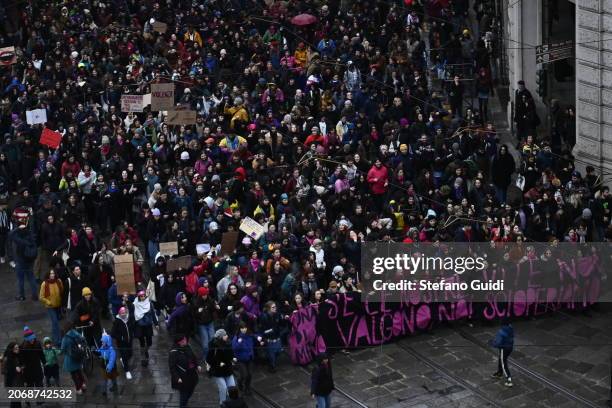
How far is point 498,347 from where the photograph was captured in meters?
31.0

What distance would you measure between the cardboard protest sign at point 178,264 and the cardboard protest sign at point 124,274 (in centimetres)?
77

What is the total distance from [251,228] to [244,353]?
14.1 feet

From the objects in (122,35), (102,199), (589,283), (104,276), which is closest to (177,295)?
(104,276)

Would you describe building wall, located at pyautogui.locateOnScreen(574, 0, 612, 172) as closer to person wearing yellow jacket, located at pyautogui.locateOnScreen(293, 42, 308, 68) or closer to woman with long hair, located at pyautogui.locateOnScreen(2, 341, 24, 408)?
person wearing yellow jacket, located at pyautogui.locateOnScreen(293, 42, 308, 68)

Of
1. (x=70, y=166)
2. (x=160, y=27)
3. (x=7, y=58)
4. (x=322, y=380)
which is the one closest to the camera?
(x=322, y=380)

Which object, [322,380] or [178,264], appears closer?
[322,380]

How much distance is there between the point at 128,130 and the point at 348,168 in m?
6.21

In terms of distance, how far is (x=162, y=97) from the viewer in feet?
134

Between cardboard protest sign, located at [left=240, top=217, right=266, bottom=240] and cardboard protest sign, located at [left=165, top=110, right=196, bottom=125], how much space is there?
241 inches

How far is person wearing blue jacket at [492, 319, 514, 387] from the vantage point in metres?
31.0

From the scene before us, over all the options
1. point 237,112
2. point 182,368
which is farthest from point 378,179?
point 182,368

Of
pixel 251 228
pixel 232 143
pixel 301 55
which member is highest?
pixel 301 55

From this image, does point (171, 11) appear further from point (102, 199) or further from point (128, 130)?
point (102, 199)

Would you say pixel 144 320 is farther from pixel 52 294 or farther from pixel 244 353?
pixel 244 353
